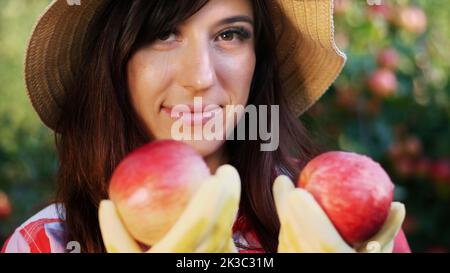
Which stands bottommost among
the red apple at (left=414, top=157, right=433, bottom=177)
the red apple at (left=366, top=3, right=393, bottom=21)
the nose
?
the red apple at (left=414, top=157, right=433, bottom=177)

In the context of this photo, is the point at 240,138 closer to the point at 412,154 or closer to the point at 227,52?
the point at 227,52

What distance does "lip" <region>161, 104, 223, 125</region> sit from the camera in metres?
1.19

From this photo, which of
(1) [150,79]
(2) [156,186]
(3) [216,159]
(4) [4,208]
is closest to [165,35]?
(1) [150,79]

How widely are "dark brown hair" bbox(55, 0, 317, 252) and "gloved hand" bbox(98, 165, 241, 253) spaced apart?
43cm

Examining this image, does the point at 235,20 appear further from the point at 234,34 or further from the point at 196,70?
the point at 196,70

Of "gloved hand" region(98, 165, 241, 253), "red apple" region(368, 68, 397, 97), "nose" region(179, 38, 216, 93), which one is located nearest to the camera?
"gloved hand" region(98, 165, 241, 253)

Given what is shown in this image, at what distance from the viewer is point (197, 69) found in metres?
1.16

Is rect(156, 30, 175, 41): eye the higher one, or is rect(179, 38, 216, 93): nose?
rect(156, 30, 175, 41): eye

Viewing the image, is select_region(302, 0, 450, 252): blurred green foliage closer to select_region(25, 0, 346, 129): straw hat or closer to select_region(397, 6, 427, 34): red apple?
select_region(397, 6, 427, 34): red apple

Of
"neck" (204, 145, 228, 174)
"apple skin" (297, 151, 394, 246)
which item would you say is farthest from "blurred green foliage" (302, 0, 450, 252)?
"apple skin" (297, 151, 394, 246)

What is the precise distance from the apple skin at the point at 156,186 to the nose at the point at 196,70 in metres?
0.28

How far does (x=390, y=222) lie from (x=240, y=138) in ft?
1.95

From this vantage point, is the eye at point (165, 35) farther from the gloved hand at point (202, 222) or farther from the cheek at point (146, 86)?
the gloved hand at point (202, 222)

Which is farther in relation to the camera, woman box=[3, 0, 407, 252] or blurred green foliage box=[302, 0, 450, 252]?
blurred green foliage box=[302, 0, 450, 252]
